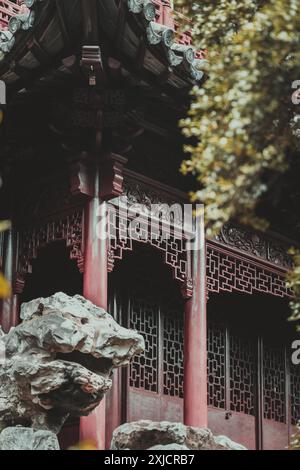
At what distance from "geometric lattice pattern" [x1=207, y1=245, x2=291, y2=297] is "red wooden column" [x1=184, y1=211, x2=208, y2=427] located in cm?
34

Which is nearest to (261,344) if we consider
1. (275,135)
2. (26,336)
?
(26,336)

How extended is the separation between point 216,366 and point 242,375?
0.55 meters

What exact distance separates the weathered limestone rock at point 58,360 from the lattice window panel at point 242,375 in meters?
5.30

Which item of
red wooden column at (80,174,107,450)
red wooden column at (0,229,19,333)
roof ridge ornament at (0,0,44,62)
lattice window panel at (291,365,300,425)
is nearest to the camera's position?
roof ridge ornament at (0,0,44,62)

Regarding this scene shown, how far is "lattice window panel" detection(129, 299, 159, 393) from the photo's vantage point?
1120cm

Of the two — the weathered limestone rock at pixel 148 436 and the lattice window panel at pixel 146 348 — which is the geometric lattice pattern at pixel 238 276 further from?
the weathered limestone rock at pixel 148 436

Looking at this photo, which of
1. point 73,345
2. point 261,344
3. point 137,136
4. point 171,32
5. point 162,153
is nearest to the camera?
Result: point 73,345

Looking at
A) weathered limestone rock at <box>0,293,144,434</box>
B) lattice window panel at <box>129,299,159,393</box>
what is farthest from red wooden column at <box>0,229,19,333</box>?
weathered limestone rock at <box>0,293,144,434</box>

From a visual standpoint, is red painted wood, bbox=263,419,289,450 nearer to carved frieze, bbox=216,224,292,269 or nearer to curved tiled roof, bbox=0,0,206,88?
carved frieze, bbox=216,224,292,269

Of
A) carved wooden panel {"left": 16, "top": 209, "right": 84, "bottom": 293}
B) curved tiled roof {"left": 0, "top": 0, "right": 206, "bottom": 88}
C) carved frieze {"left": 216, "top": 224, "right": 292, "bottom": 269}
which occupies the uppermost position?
curved tiled roof {"left": 0, "top": 0, "right": 206, "bottom": 88}

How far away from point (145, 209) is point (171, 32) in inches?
83.3

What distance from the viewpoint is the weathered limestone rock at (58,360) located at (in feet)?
22.8
